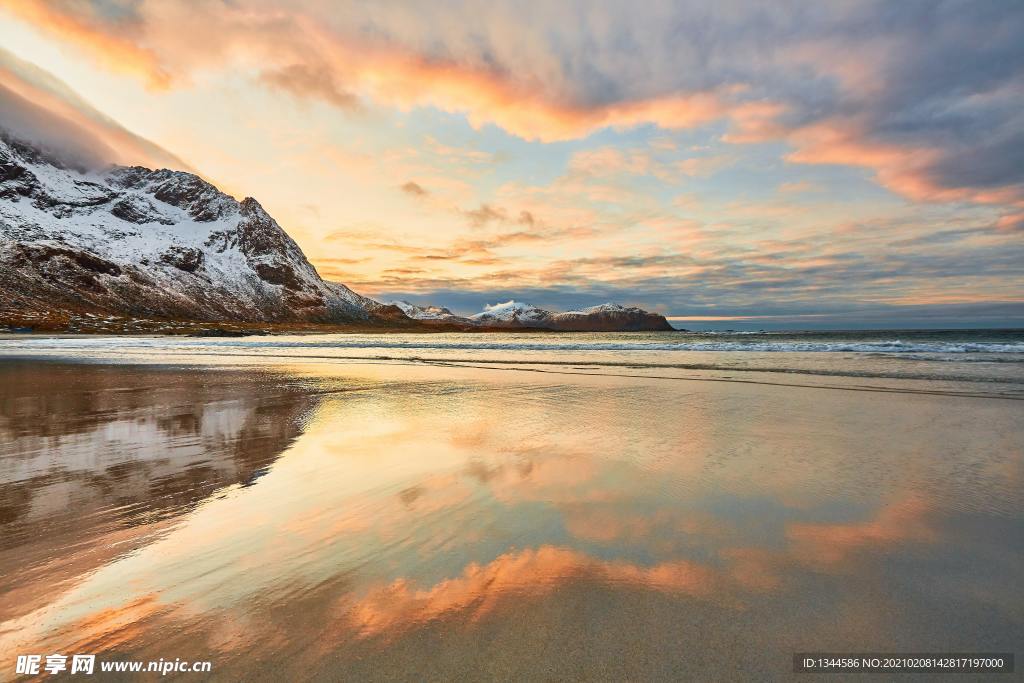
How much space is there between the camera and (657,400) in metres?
12.4

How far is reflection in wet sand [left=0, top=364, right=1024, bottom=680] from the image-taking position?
2666 mm

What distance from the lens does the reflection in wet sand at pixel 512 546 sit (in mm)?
2666

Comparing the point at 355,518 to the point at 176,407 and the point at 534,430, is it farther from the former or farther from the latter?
the point at 176,407

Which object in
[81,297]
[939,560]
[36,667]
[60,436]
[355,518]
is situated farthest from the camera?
[81,297]

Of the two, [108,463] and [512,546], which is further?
[108,463]

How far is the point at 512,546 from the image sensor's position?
3922 mm

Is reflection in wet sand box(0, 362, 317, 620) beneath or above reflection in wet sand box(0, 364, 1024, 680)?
beneath

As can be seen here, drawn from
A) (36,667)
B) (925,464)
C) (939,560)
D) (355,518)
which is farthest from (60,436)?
(925,464)

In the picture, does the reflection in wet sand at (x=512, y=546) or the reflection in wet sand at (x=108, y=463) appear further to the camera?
the reflection in wet sand at (x=108, y=463)

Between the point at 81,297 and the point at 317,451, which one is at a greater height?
the point at 81,297

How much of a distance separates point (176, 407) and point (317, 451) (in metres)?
6.47

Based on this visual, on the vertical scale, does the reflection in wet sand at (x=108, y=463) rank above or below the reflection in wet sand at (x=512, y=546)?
below

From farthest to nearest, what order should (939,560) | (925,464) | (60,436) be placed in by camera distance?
(60,436)
(925,464)
(939,560)

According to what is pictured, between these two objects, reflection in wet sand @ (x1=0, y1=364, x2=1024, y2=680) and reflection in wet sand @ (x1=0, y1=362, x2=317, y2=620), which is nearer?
reflection in wet sand @ (x1=0, y1=364, x2=1024, y2=680)
